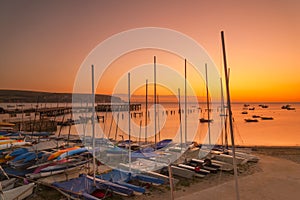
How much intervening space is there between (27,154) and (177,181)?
7.96 m

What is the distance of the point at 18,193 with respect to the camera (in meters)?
7.43

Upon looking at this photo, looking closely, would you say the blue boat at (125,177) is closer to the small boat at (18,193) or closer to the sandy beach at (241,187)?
the sandy beach at (241,187)

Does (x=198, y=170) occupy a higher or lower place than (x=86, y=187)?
lower

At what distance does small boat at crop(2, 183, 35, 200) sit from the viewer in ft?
23.0

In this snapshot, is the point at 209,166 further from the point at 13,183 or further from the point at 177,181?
the point at 13,183

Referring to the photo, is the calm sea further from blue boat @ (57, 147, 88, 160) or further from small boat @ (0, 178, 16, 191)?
small boat @ (0, 178, 16, 191)

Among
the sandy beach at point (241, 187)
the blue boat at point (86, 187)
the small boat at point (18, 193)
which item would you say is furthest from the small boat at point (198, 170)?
the small boat at point (18, 193)

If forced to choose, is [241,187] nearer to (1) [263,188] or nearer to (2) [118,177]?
(1) [263,188]

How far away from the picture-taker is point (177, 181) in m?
9.49

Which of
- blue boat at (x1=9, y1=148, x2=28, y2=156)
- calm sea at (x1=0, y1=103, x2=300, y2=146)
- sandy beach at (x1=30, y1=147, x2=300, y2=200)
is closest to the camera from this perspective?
sandy beach at (x1=30, y1=147, x2=300, y2=200)

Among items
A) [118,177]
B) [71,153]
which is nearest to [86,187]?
[118,177]

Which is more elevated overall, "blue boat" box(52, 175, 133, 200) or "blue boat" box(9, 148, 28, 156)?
"blue boat" box(9, 148, 28, 156)

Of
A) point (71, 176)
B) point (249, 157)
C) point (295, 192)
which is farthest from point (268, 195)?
point (71, 176)

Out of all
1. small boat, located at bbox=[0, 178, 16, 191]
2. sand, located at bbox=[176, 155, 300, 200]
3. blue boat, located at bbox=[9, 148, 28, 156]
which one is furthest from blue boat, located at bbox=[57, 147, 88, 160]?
sand, located at bbox=[176, 155, 300, 200]
